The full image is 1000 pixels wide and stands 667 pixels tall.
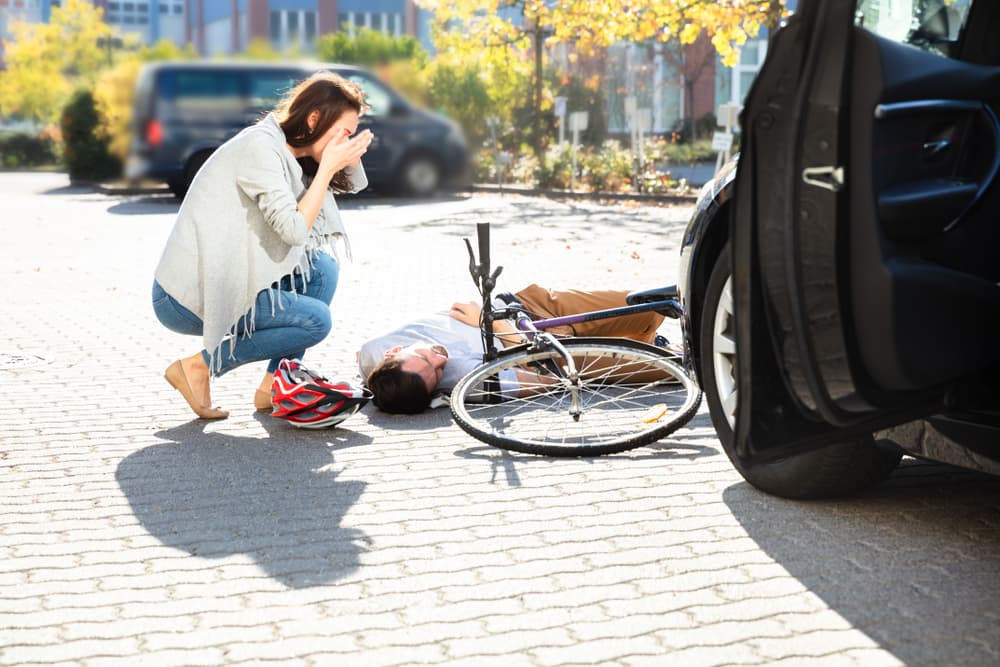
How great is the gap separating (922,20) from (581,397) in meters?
2.33

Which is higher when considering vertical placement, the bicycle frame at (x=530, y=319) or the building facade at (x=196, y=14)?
the building facade at (x=196, y=14)

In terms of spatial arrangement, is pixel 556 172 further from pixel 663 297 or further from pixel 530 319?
pixel 663 297

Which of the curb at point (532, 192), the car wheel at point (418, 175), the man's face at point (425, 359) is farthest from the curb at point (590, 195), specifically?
the man's face at point (425, 359)

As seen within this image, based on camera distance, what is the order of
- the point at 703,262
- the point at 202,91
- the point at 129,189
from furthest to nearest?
the point at 129,189 → the point at 202,91 → the point at 703,262

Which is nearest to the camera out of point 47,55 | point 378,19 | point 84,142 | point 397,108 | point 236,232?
point 236,232

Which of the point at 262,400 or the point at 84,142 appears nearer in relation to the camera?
the point at 262,400

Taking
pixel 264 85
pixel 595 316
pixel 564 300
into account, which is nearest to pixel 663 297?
pixel 595 316

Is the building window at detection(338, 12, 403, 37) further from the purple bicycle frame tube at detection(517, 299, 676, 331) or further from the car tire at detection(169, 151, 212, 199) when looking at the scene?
the purple bicycle frame tube at detection(517, 299, 676, 331)

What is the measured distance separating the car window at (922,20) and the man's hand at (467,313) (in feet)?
9.61

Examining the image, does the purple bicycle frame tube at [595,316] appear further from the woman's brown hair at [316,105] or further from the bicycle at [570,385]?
the woman's brown hair at [316,105]

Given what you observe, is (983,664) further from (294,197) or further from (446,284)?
(446,284)

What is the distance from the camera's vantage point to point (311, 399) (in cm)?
541

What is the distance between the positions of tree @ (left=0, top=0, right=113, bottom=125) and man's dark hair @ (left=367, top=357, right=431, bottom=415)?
44909mm

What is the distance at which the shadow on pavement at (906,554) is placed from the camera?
3.19 m
